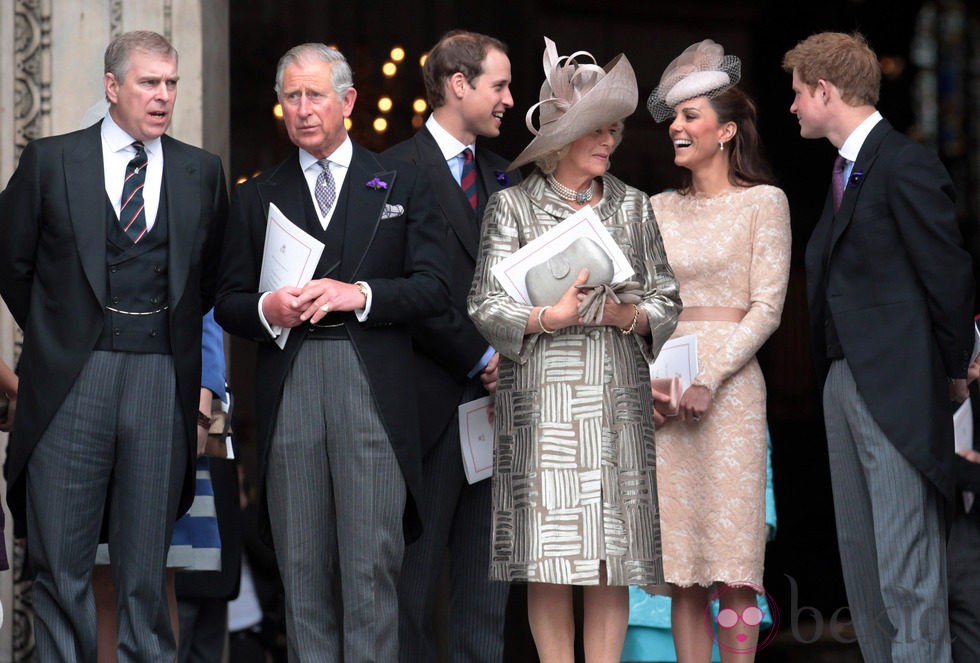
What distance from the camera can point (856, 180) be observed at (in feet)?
17.1

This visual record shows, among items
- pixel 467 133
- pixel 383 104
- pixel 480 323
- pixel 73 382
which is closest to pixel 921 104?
pixel 383 104

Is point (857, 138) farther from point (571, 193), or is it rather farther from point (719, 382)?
point (571, 193)

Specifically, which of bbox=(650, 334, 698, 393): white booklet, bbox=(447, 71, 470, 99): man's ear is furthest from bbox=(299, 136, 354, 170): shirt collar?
bbox=(650, 334, 698, 393): white booklet

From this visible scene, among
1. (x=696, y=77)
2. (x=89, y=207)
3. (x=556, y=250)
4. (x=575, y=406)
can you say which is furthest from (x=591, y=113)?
(x=89, y=207)

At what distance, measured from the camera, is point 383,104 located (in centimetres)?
866

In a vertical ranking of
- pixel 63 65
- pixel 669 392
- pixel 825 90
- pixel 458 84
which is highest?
pixel 63 65

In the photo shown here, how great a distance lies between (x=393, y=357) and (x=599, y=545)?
847 millimetres

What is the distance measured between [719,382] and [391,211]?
133cm

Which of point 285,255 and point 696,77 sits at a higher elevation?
point 696,77

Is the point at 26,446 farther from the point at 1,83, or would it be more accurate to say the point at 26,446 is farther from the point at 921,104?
the point at 921,104

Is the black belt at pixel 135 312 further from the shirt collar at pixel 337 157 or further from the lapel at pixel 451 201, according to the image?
the lapel at pixel 451 201

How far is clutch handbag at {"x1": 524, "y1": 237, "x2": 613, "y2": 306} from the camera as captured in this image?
473cm

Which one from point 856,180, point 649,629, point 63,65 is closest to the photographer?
point 856,180

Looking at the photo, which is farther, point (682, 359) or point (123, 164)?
point (682, 359)
